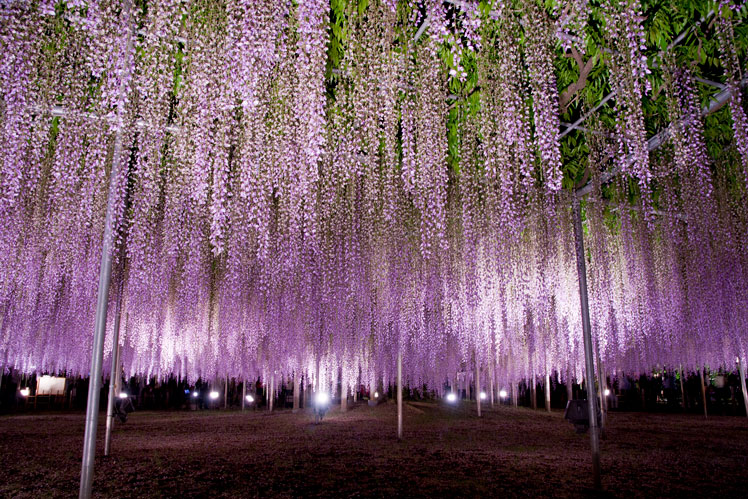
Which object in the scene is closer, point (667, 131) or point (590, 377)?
point (590, 377)

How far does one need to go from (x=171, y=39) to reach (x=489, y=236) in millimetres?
5060

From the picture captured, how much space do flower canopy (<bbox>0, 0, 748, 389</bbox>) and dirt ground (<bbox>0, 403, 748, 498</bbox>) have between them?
87.1 inches

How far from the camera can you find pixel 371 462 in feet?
23.4

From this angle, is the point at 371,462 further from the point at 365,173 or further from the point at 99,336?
the point at 99,336

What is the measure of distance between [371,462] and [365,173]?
13.7ft

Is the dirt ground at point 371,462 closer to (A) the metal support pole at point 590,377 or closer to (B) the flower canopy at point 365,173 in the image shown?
(A) the metal support pole at point 590,377

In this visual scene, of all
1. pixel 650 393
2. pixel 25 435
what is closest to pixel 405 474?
pixel 25 435

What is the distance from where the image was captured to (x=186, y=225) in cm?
687

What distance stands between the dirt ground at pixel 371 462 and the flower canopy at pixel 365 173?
87.1 inches

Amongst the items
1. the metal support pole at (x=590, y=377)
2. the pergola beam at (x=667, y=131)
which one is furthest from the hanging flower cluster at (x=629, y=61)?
the metal support pole at (x=590, y=377)

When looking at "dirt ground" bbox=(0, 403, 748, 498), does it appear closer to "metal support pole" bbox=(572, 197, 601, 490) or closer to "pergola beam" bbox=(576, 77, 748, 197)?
"metal support pole" bbox=(572, 197, 601, 490)

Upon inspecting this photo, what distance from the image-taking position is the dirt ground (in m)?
5.48

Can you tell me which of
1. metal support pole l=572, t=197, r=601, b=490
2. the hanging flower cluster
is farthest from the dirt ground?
the hanging flower cluster

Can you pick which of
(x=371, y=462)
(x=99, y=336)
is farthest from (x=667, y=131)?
(x=99, y=336)
